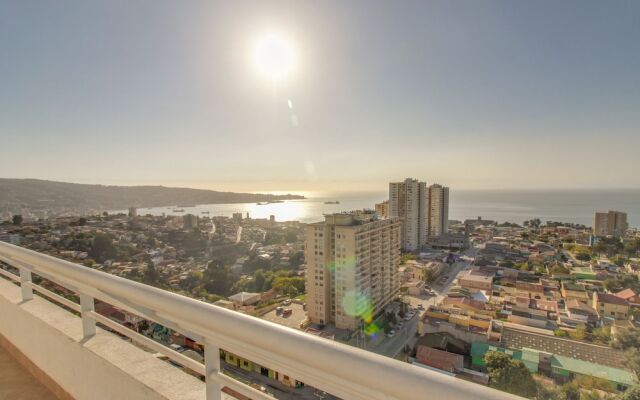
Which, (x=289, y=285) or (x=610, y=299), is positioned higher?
(x=610, y=299)

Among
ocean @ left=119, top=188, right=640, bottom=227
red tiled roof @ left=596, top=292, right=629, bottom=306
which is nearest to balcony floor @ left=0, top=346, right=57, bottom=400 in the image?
red tiled roof @ left=596, top=292, right=629, bottom=306

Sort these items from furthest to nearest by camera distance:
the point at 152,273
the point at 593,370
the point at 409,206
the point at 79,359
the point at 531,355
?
the point at 409,206, the point at 152,273, the point at 531,355, the point at 593,370, the point at 79,359

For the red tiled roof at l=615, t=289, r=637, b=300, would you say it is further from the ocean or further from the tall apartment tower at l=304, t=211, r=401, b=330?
the ocean

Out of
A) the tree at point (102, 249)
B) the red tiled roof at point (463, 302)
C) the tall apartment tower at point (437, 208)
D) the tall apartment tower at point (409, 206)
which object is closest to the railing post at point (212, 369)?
the tree at point (102, 249)

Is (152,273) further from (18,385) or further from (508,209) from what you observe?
(508,209)

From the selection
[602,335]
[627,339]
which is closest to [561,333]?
[602,335]
